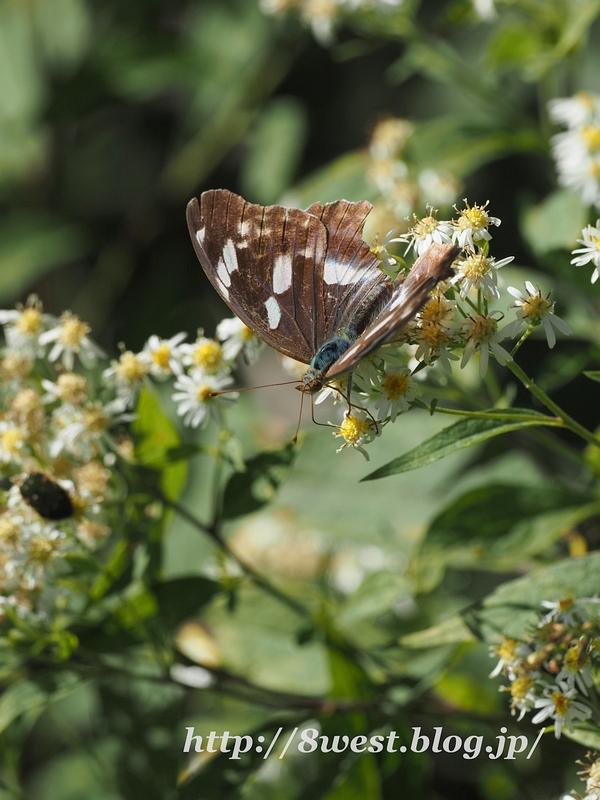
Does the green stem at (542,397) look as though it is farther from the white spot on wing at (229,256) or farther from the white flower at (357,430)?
the white spot on wing at (229,256)

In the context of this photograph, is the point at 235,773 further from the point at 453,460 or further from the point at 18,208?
the point at 18,208

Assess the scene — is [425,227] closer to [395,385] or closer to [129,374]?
[395,385]

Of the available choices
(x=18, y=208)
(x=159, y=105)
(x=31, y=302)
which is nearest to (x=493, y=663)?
(x=31, y=302)

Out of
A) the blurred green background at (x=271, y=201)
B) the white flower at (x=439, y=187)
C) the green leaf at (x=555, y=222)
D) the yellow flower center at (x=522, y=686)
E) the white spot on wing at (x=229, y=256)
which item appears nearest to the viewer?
the yellow flower center at (x=522, y=686)

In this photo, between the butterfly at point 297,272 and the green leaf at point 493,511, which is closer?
the butterfly at point 297,272

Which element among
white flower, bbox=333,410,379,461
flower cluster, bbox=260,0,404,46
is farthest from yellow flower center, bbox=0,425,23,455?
flower cluster, bbox=260,0,404,46

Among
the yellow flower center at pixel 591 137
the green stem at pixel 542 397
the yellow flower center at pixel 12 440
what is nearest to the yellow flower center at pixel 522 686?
the green stem at pixel 542 397

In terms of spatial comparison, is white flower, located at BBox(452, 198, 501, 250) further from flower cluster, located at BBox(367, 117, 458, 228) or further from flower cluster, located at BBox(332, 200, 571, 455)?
flower cluster, located at BBox(367, 117, 458, 228)
